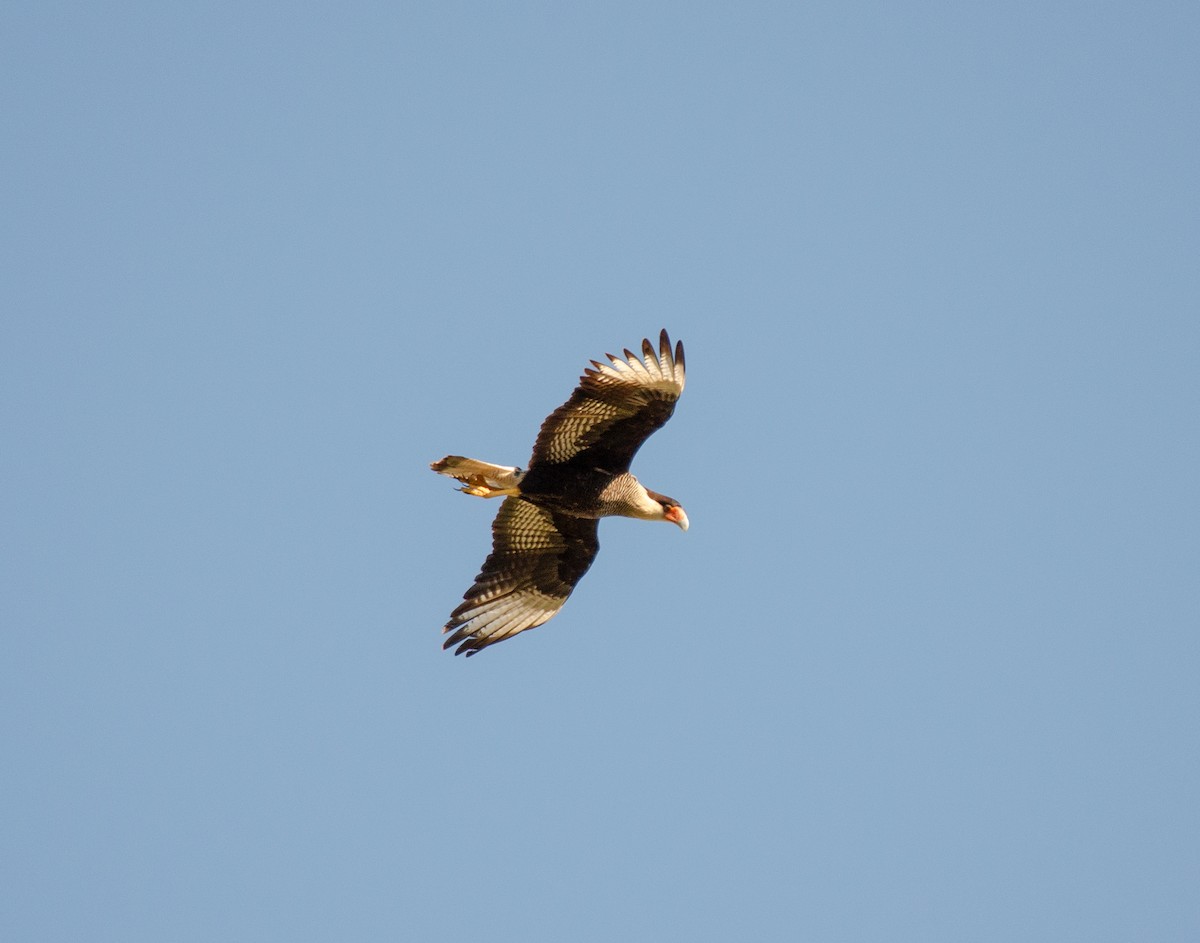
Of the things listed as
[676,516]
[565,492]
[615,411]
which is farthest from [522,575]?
[615,411]

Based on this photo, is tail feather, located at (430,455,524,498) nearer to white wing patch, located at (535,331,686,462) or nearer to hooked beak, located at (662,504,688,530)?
white wing patch, located at (535,331,686,462)

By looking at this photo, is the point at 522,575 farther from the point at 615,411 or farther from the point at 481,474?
the point at 615,411

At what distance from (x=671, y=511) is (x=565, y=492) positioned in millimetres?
796

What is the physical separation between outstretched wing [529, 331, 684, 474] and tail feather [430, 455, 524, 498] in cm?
20

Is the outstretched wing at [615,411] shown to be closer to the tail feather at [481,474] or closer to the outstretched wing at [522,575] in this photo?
the tail feather at [481,474]

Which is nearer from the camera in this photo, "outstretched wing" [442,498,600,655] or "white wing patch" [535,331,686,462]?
"white wing patch" [535,331,686,462]

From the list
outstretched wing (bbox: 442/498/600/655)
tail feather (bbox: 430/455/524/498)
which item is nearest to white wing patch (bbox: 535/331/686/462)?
tail feather (bbox: 430/455/524/498)

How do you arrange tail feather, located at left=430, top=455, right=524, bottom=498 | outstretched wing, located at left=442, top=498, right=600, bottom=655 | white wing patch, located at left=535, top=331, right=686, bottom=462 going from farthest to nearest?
outstretched wing, located at left=442, top=498, right=600, bottom=655
tail feather, located at left=430, top=455, right=524, bottom=498
white wing patch, located at left=535, top=331, right=686, bottom=462

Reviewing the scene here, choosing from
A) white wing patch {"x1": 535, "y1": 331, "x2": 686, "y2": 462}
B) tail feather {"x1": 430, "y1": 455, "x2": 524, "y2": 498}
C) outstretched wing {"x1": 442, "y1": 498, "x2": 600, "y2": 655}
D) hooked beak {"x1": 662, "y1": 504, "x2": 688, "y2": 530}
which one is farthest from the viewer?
outstretched wing {"x1": 442, "y1": 498, "x2": 600, "y2": 655}

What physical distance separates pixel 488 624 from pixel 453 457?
1.45 meters

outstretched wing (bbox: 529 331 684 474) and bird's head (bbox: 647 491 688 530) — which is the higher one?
outstretched wing (bbox: 529 331 684 474)

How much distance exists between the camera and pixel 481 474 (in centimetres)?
995

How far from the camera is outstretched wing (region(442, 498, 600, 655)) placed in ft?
34.6

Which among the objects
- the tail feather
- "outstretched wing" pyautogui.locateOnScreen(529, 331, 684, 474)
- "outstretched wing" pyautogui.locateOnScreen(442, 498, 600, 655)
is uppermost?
"outstretched wing" pyautogui.locateOnScreen(529, 331, 684, 474)
